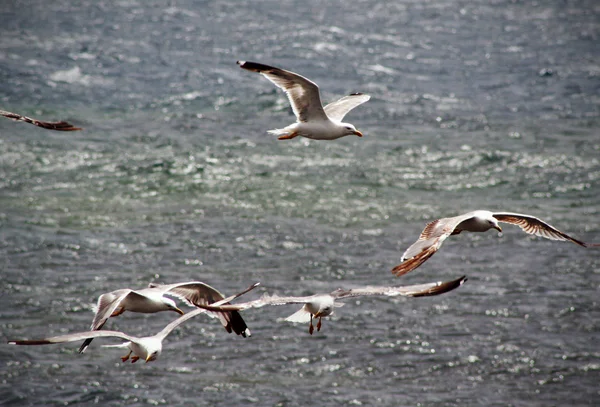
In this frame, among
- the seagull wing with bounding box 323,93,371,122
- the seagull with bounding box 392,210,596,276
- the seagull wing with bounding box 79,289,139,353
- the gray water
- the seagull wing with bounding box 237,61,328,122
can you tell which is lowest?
the gray water

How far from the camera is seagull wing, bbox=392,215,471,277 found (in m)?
11.1

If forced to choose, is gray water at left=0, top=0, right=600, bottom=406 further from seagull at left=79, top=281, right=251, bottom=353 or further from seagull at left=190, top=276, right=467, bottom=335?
seagull at left=190, top=276, right=467, bottom=335

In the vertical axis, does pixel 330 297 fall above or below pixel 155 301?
above

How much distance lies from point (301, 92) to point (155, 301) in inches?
154

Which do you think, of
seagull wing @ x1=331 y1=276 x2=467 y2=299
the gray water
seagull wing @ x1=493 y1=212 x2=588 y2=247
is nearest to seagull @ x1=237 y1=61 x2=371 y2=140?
seagull wing @ x1=493 y1=212 x2=588 y2=247

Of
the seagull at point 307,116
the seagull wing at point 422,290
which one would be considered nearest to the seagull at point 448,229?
the seagull wing at point 422,290

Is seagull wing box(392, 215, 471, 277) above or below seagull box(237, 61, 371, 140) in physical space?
below

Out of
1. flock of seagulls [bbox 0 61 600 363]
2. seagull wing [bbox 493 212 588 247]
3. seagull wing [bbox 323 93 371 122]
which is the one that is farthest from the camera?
seagull wing [bbox 323 93 371 122]

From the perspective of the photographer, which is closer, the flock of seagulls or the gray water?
the flock of seagulls

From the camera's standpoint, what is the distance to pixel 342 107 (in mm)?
17312

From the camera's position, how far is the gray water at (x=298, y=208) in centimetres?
2488

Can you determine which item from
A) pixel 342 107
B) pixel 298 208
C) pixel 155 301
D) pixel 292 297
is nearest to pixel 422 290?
pixel 292 297

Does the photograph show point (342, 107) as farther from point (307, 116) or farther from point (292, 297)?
point (292, 297)

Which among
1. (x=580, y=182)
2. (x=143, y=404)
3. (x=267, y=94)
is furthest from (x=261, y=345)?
(x=267, y=94)
